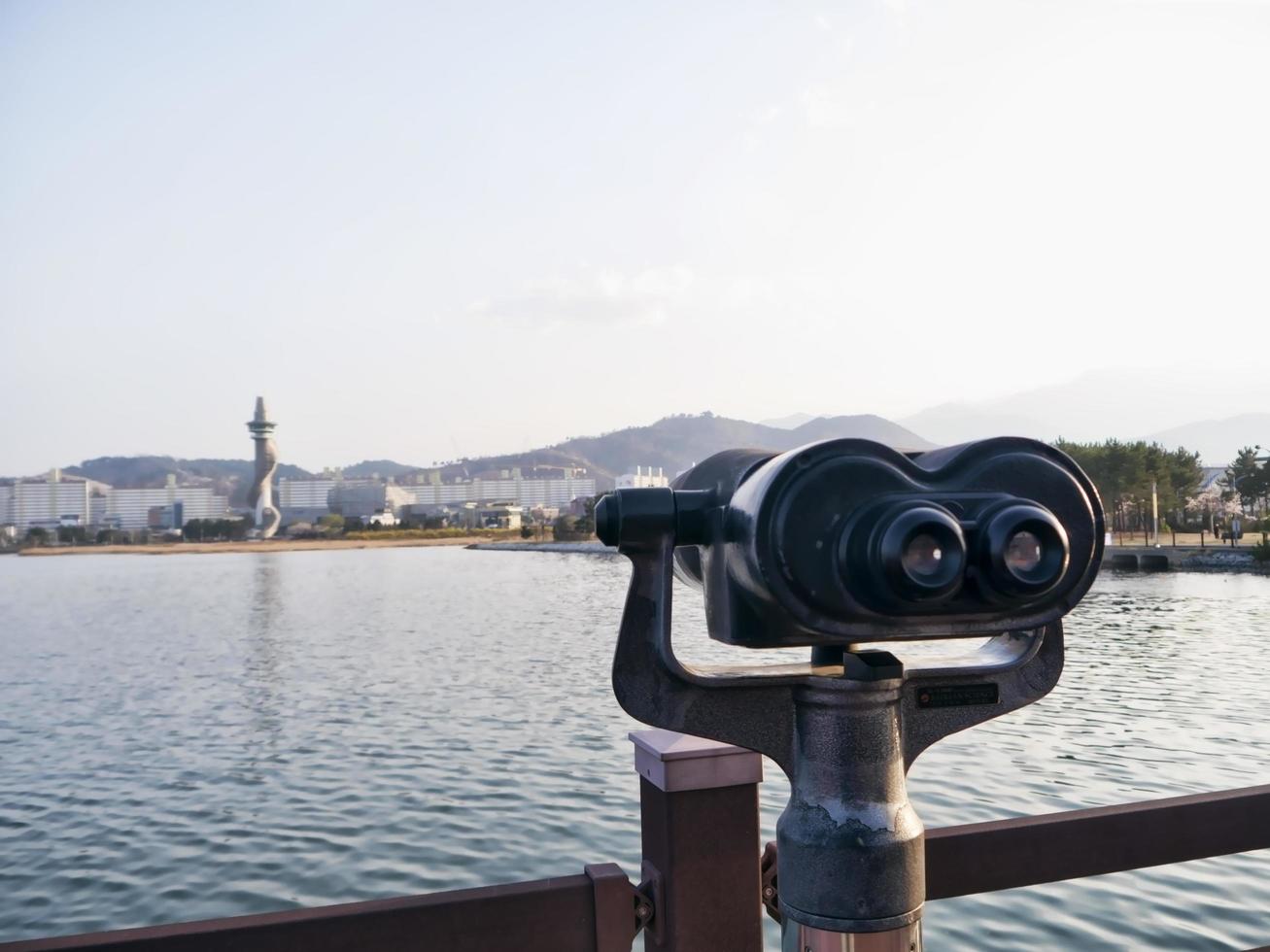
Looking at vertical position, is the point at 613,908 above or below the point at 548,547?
above

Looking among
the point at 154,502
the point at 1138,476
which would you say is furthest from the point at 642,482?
the point at 154,502

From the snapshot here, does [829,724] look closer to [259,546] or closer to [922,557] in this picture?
[922,557]

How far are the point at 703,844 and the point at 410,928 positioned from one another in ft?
1.53

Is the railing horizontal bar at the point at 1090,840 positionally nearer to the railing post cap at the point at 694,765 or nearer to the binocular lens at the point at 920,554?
the railing post cap at the point at 694,765

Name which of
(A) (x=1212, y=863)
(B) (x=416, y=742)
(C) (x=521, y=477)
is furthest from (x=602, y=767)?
(C) (x=521, y=477)

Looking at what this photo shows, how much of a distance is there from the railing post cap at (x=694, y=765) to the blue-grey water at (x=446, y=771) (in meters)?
4.52

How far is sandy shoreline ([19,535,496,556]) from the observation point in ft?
366

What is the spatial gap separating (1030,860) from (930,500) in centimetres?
128

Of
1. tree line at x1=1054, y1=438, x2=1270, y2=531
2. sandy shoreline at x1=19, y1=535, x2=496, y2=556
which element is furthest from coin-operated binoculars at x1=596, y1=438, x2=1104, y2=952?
sandy shoreline at x1=19, y1=535, x2=496, y2=556

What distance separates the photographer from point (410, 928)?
1638 millimetres

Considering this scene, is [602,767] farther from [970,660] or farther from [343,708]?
[970,660]

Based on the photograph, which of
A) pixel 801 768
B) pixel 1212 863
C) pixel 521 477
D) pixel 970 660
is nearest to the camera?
pixel 801 768

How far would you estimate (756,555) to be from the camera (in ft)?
3.12

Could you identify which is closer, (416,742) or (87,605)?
(416,742)
